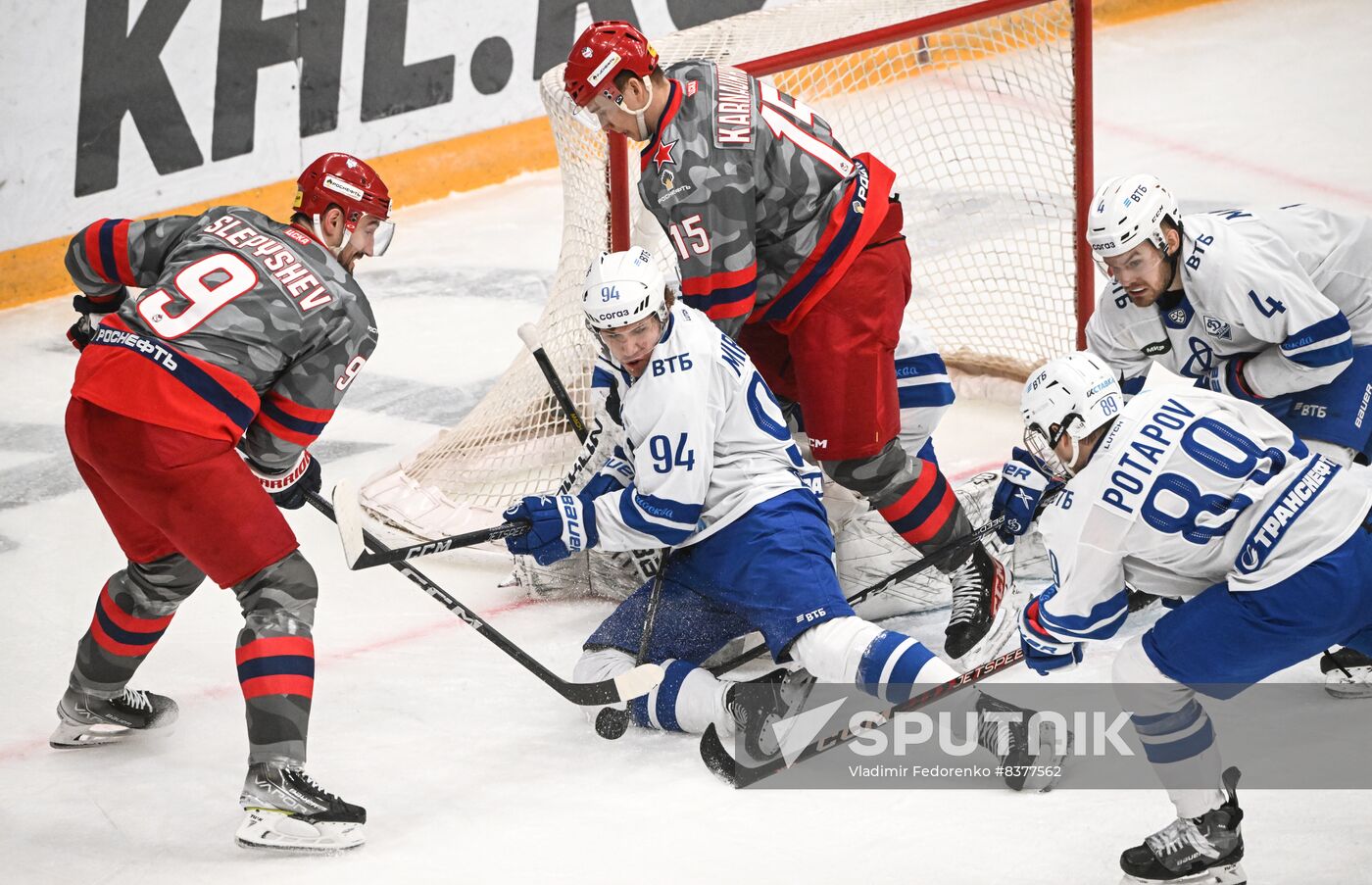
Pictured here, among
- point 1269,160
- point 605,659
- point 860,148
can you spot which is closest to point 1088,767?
point 605,659

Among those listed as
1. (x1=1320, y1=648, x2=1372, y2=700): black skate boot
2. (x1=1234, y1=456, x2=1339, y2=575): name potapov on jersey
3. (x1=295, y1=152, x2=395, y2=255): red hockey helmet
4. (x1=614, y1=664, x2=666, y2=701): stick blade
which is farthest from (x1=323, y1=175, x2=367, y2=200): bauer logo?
(x1=1320, y1=648, x2=1372, y2=700): black skate boot

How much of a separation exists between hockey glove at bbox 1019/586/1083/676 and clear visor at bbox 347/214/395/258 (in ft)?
4.42

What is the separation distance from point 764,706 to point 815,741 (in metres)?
0.17

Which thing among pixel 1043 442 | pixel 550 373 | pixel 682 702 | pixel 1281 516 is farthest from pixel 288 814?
pixel 1281 516

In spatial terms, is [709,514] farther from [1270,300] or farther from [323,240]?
[1270,300]

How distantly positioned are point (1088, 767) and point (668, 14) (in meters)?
4.62

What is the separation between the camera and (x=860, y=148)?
17.9 feet

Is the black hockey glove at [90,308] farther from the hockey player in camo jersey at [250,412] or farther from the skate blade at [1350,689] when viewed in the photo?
the skate blade at [1350,689]

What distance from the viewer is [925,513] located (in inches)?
145

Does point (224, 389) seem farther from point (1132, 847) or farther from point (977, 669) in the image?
point (1132, 847)

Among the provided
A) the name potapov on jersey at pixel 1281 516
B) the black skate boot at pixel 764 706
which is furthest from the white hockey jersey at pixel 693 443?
the name potapov on jersey at pixel 1281 516

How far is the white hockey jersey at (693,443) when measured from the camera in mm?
3176

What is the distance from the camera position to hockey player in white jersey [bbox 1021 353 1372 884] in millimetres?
2535

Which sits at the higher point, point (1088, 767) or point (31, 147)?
point (31, 147)
